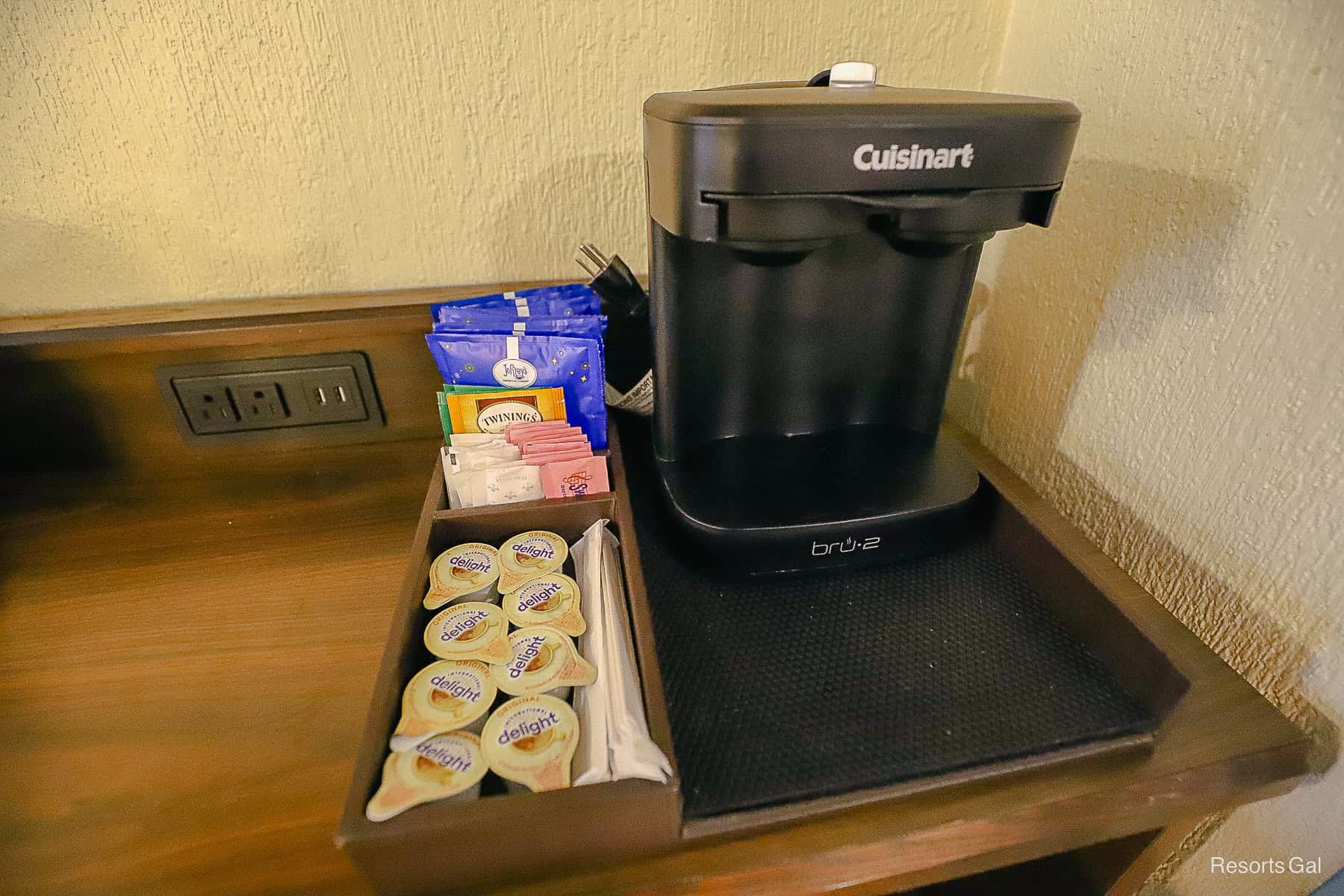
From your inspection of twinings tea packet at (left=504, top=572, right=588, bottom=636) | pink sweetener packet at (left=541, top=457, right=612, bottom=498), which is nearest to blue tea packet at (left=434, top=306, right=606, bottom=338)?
pink sweetener packet at (left=541, top=457, right=612, bottom=498)

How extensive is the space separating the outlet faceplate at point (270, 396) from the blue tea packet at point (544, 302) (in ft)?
0.43

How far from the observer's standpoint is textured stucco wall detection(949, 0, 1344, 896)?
1.45ft

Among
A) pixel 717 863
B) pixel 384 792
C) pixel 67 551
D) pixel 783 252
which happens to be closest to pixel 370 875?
pixel 384 792

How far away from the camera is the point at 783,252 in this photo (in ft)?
1.46

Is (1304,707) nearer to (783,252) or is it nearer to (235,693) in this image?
(783,252)

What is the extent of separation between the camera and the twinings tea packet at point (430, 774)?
0.35m

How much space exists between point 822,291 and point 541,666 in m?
0.37

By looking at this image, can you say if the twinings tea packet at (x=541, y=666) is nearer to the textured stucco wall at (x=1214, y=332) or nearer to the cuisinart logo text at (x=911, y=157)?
the cuisinart logo text at (x=911, y=157)

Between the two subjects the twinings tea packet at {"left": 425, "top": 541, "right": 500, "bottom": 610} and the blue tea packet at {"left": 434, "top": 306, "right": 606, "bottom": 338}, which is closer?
the twinings tea packet at {"left": 425, "top": 541, "right": 500, "bottom": 610}

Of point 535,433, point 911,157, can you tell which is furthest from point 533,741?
point 911,157

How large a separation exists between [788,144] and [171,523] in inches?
27.3

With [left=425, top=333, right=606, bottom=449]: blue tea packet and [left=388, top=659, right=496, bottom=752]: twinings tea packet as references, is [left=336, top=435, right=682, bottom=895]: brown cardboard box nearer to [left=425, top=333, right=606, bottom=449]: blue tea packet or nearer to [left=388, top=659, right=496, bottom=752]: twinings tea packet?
[left=388, top=659, right=496, bottom=752]: twinings tea packet

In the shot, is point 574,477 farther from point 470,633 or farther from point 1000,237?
point 1000,237

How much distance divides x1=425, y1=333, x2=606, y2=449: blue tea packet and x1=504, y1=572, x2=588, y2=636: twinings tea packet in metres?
0.17
